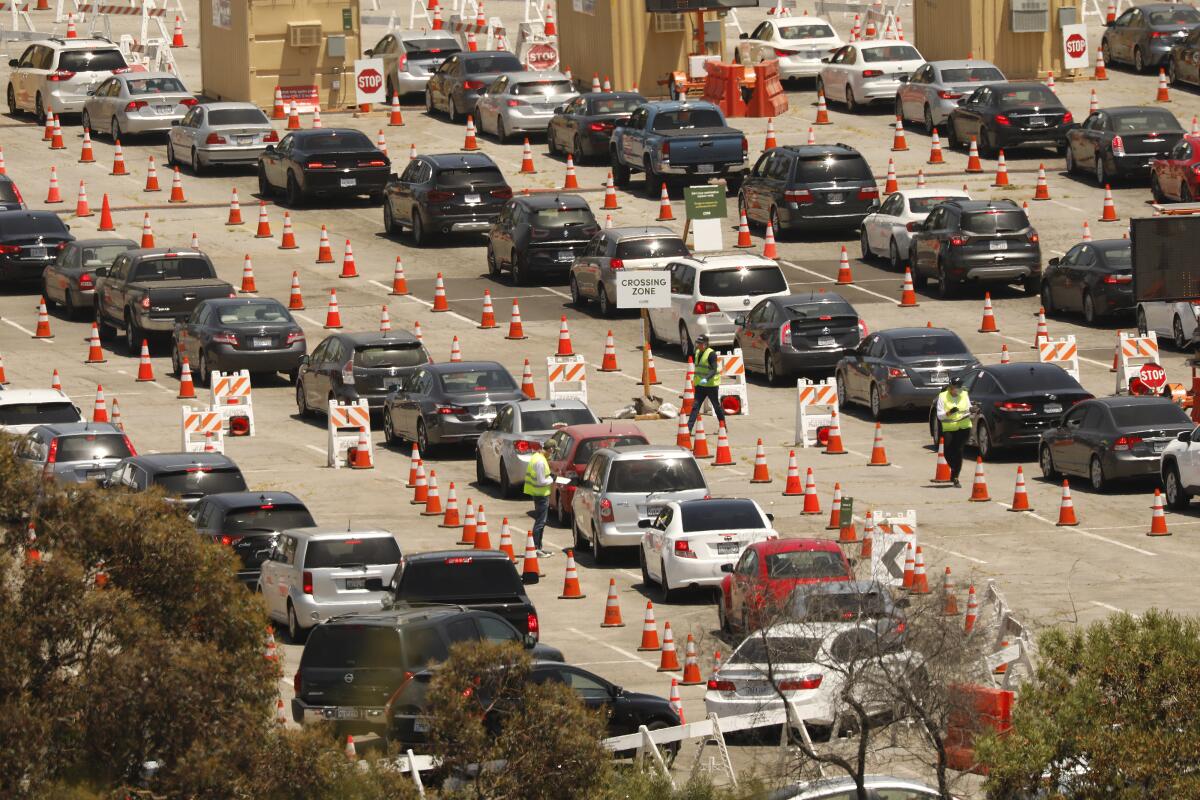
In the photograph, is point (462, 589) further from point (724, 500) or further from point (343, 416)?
point (343, 416)

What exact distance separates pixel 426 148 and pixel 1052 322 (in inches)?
676

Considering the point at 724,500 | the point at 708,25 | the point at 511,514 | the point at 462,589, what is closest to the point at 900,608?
the point at 462,589

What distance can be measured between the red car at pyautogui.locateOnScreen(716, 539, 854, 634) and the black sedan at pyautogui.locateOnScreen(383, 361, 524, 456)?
9.50 metres

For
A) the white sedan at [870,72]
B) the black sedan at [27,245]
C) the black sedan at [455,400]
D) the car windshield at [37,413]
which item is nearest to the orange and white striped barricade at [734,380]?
the black sedan at [455,400]

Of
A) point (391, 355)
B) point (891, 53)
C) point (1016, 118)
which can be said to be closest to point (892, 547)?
point (391, 355)

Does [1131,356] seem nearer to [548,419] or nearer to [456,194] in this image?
[548,419]

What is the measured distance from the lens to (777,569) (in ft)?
78.9

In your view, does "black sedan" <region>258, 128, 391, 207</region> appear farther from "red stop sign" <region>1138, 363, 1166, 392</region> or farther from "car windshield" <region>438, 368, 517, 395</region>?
"red stop sign" <region>1138, 363, 1166, 392</region>

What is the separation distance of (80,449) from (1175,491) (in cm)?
1187

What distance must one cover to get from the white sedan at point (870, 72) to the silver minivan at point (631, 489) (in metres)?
28.4

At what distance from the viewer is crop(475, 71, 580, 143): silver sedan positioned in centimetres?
5462

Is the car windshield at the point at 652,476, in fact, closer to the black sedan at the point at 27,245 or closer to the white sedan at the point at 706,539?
the white sedan at the point at 706,539

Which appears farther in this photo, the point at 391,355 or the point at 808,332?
the point at 808,332

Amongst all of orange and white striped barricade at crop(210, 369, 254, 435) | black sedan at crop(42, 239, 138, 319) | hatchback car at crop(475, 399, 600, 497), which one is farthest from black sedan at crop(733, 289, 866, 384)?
black sedan at crop(42, 239, 138, 319)
